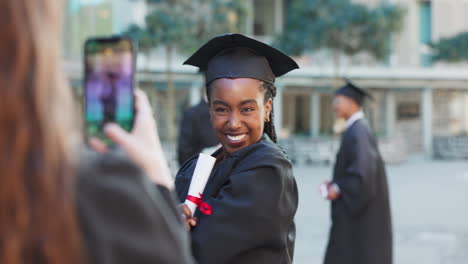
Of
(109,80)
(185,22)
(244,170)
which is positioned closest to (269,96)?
(244,170)

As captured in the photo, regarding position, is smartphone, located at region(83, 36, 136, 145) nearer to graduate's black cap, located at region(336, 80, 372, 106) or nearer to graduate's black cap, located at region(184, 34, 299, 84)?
graduate's black cap, located at region(184, 34, 299, 84)

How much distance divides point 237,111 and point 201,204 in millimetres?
403

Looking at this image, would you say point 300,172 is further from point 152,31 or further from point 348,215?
point 348,215

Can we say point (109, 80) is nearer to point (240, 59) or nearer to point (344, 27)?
point (240, 59)

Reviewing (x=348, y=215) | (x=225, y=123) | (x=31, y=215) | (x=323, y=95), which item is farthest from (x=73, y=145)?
(x=323, y=95)

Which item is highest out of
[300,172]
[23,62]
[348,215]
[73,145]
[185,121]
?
[23,62]

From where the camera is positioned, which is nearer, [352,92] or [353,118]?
[353,118]

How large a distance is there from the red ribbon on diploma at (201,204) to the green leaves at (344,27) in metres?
18.1

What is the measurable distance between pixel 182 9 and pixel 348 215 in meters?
12.1

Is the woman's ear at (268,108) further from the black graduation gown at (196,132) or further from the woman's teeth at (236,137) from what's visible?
the black graduation gown at (196,132)

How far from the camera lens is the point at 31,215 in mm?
809

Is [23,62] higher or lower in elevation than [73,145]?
higher

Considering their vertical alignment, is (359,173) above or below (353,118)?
below

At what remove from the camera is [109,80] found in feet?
3.43
